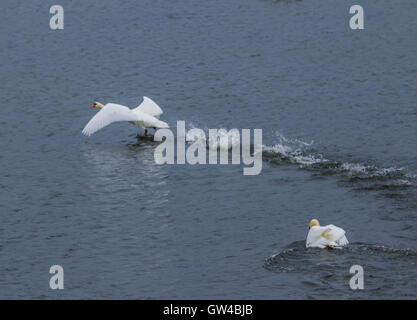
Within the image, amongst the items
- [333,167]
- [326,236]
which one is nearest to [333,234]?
[326,236]

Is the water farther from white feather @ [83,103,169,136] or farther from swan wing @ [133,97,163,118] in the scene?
swan wing @ [133,97,163,118]

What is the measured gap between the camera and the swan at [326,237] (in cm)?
3120

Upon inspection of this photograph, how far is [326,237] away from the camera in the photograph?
103 ft

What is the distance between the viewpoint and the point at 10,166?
40.9 metres

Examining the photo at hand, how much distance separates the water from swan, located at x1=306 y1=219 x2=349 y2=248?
33cm

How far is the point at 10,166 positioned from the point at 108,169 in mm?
Answer: 4154

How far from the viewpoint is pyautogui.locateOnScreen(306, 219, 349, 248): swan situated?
3120cm

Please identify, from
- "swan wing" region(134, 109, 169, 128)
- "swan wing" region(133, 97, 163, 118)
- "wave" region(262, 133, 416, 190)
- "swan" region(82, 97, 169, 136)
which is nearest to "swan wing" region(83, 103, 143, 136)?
"swan" region(82, 97, 169, 136)

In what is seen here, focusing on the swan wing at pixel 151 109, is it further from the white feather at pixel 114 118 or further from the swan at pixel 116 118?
the white feather at pixel 114 118

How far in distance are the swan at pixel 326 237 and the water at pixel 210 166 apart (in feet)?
1.07

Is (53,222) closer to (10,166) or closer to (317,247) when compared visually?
(10,166)

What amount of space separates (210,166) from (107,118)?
558 cm
